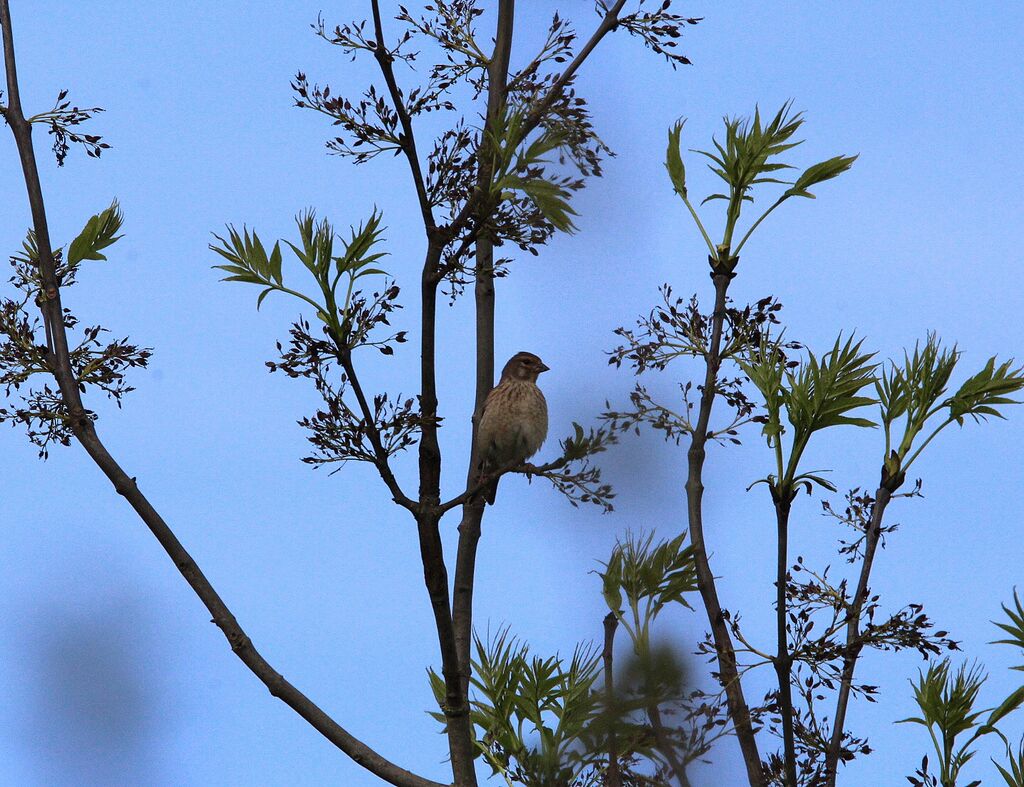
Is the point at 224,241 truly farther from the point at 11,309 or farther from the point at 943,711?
the point at 943,711

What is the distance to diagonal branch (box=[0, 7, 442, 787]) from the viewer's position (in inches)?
202

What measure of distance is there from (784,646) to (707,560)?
479 millimetres

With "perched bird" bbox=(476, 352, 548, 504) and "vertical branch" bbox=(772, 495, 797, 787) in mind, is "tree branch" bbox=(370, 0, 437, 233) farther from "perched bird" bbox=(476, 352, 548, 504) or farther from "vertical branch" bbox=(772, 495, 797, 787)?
"perched bird" bbox=(476, 352, 548, 504)

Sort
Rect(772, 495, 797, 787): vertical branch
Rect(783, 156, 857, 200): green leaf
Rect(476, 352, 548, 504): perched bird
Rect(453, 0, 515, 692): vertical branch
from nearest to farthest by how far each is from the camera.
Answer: Rect(772, 495, 797, 787): vertical branch < Rect(783, 156, 857, 200): green leaf < Rect(453, 0, 515, 692): vertical branch < Rect(476, 352, 548, 504): perched bird

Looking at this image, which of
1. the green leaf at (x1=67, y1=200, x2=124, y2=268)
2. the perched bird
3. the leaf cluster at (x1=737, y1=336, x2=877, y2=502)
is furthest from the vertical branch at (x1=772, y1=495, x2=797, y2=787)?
the perched bird

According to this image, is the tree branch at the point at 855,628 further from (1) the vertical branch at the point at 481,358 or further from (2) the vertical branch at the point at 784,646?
(1) the vertical branch at the point at 481,358

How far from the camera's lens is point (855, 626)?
452 cm

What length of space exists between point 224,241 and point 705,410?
2027mm

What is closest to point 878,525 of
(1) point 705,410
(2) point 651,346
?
(1) point 705,410

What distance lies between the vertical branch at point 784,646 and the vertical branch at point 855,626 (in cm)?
35

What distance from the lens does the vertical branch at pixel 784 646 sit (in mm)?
3871

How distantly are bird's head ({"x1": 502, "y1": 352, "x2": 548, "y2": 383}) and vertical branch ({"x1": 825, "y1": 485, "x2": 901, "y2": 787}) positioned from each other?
20.8 feet

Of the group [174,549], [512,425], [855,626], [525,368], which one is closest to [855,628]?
[855,626]

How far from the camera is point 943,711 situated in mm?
4617
